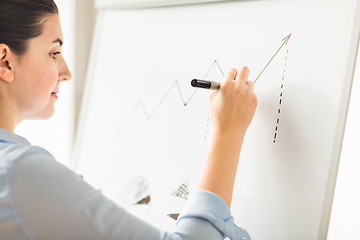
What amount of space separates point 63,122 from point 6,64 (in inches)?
24.0

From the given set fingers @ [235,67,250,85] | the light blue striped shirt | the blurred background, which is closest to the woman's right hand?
fingers @ [235,67,250,85]

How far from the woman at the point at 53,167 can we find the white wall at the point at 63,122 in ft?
1.50

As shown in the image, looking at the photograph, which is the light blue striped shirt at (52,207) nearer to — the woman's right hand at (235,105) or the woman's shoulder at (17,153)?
the woman's shoulder at (17,153)

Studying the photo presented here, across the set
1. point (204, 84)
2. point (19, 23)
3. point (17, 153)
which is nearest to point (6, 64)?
point (19, 23)

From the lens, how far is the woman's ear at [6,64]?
667 mm

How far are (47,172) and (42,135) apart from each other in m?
0.81

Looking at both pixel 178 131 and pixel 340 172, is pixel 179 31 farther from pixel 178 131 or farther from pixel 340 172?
pixel 340 172

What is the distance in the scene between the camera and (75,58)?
1.26 metres

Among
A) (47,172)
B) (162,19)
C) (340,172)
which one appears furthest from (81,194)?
(162,19)

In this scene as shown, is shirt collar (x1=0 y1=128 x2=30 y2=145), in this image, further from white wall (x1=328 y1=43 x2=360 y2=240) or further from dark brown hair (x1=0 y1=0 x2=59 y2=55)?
white wall (x1=328 y1=43 x2=360 y2=240)

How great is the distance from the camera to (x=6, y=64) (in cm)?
68

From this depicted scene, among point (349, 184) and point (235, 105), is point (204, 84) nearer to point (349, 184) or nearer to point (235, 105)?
point (235, 105)

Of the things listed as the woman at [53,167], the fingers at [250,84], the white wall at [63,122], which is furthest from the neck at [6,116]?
the white wall at [63,122]

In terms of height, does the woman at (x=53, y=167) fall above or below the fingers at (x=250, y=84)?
below
